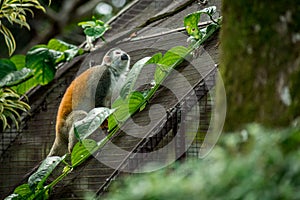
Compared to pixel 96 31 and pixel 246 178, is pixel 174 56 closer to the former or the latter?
pixel 96 31

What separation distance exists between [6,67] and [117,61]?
0.84 metres

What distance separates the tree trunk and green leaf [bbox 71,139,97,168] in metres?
2.05

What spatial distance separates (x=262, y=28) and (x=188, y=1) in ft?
7.44

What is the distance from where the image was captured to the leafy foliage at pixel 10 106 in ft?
14.7

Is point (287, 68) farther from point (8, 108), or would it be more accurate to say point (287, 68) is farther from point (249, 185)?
point (8, 108)

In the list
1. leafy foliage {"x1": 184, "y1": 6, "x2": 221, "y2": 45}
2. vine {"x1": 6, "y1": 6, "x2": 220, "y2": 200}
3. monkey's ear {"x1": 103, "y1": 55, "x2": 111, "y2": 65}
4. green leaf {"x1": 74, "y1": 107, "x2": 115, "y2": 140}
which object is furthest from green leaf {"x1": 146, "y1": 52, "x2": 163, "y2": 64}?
monkey's ear {"x1": 103, "y1": 55, "x2": 111, "y2": 65}

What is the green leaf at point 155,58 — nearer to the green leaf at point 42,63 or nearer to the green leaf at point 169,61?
the green leaf at point 169,61

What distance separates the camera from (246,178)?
130 centimetres

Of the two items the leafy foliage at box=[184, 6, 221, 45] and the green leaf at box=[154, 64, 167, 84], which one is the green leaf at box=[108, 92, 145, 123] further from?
the leafy foliage at box=[184, 6, 221, 45]

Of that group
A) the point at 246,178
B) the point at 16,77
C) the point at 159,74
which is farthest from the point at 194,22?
the point at 246,178

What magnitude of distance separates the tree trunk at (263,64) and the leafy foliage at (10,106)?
290 cm

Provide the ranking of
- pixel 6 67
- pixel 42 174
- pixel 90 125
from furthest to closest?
pixel 6 67
pixel 42 174
pixel 90 125

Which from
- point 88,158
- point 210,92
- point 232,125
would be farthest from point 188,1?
Answer: point 232,125

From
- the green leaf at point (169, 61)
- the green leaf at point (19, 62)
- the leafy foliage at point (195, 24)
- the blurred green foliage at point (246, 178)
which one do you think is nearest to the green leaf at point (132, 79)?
the green leaf at point (169, 61)
